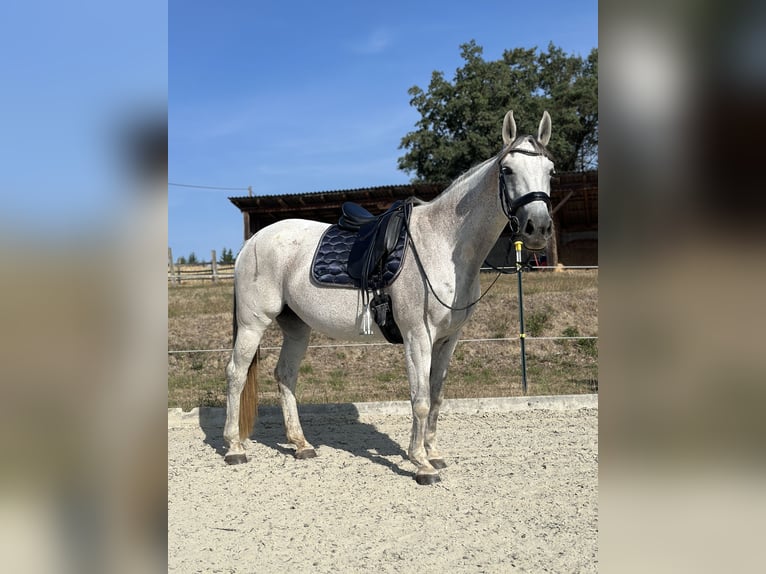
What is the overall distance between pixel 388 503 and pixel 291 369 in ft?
5.92

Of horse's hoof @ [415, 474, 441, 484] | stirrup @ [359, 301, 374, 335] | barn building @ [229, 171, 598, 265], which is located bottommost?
horse's hoof @ [415, 474, 441, 484]

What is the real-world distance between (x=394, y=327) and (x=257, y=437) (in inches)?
87.1

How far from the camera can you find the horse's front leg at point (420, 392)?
3.98 m

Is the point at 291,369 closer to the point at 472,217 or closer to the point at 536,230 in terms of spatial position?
the point at 472,217

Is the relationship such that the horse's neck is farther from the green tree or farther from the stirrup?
the green tree

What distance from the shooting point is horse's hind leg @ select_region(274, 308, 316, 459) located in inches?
191

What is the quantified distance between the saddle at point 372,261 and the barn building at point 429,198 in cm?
919

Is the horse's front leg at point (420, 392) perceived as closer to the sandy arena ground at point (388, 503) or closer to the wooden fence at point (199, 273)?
the sandy arena ground at point (388, 503)

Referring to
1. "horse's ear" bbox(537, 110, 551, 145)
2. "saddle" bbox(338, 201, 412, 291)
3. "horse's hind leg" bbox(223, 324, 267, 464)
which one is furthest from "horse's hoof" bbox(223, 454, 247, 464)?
"horse's ear" bbox(537, 110, 551, 145)

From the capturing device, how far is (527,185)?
3309 millimetres

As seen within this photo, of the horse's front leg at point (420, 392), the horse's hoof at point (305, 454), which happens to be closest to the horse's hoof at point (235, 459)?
the horse's hoof at point (305, 454)

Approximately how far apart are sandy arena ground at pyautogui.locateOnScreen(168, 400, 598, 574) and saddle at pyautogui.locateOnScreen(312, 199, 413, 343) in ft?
3.71
